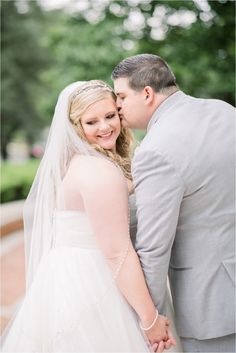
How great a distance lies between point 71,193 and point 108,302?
0.61 m

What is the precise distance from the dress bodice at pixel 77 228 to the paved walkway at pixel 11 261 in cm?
270

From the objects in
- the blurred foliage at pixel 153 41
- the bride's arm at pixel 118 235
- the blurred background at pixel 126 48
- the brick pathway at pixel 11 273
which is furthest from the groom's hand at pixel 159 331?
the blurred foliage at pixel 153 41

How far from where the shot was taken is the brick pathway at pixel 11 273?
20.3 ft

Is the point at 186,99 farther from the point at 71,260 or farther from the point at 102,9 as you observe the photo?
the point at 102,9

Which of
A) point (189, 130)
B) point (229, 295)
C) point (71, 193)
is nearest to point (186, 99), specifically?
point (189, 130)

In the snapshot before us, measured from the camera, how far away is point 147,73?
108 inches

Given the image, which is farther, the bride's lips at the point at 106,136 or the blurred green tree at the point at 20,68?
the blurred green tree at the point at 20,68

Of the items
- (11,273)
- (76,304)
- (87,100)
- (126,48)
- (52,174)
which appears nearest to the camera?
(76,304)

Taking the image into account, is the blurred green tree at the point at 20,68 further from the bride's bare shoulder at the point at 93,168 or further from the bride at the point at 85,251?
the bride's bare shoulder at the point at 93,168

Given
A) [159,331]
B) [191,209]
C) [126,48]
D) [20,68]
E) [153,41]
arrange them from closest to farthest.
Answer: [191,209] → [159,331] → [153,41] → [126,48] → [20,68]

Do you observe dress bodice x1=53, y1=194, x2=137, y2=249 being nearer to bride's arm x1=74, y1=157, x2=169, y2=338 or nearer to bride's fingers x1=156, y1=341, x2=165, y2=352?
bride's arm x1=74, y1=157, x2=169, y2=338

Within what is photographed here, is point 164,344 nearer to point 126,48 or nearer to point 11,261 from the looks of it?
point 11,261

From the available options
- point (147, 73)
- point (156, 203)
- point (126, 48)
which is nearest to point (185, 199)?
point (156, 203)

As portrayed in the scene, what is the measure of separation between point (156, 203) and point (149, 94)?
59cm
